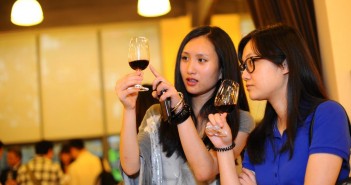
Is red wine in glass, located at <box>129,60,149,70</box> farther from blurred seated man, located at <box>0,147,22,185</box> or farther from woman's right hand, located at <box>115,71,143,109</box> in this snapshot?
blurred seated man, located at <box>0,147,22,185</box>

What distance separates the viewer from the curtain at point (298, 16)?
320 centimetres

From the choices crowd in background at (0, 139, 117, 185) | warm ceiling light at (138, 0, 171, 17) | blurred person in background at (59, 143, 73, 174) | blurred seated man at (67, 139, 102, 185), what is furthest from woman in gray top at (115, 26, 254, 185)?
blurred person in background at (59, 143, 73, 174)

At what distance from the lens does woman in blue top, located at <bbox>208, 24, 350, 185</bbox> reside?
5.74 feet

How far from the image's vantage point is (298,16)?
331 cm

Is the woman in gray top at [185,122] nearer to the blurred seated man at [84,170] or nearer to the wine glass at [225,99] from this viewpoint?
the wine glass at [225,99]

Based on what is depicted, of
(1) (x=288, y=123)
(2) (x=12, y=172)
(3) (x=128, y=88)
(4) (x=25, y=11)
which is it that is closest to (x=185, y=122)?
(3) (x=128, y=88)

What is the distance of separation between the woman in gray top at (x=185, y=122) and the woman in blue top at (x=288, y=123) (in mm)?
142

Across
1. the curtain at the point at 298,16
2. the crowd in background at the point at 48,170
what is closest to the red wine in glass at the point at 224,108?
the curtain at the point at 298,16

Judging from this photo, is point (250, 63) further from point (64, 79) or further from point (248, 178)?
point (64, 79)

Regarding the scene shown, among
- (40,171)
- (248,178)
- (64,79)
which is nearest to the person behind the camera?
(248,178)

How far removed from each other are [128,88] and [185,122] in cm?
27

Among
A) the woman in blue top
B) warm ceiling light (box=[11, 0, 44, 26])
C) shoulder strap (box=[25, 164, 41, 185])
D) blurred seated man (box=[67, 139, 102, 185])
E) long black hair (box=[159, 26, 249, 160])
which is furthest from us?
blurred seated man (box=[67, 139, 102, 185])

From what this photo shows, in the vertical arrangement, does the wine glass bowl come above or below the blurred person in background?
above

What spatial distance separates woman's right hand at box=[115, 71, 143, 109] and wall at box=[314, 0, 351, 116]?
1.35 metres
